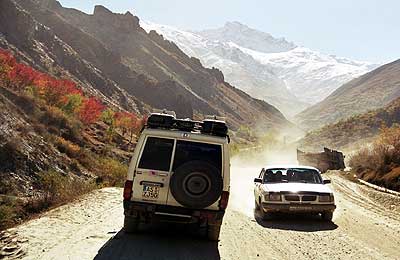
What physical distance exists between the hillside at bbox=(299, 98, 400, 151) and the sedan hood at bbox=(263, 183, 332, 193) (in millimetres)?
84930

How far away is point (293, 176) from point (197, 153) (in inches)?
238

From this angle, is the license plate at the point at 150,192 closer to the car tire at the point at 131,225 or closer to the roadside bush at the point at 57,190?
the car tire at the point at 131,225

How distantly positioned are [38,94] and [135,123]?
1932 cm

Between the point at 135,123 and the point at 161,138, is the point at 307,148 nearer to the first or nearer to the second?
the point at 135,123

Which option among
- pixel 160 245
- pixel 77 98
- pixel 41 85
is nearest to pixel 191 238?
pixel 160 245

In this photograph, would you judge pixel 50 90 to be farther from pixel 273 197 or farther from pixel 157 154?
pixel 157 154

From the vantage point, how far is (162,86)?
110 m

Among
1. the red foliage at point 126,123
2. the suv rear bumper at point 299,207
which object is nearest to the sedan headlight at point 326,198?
the suv rear bumper at point 299,207

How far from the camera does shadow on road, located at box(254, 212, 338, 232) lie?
11.4 metres

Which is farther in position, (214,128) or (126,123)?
(126,123)

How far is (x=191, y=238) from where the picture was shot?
8.87 metres

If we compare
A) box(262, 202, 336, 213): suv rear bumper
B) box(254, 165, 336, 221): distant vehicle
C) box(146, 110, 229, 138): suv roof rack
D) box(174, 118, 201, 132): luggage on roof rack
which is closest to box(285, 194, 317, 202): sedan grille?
box(254, 165, 336, 221): distant vehicle

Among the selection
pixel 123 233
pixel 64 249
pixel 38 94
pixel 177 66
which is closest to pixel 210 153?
pixel 123 233

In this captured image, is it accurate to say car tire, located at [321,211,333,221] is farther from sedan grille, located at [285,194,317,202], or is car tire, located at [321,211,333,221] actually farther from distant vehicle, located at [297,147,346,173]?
distant vehicle, located at [297,147,346,173]
